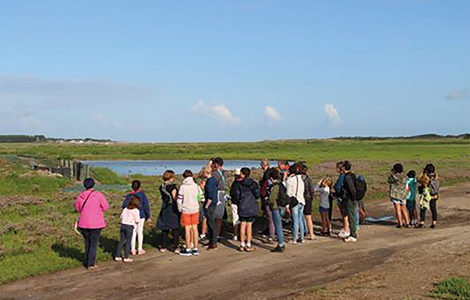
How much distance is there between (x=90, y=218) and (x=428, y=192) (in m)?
9.94

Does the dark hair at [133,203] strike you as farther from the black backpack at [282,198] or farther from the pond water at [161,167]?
the pond water at [161,167]

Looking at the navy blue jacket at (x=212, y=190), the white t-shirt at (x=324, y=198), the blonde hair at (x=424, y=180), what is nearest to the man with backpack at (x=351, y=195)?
the white t-shirt at (x=324, y=198)

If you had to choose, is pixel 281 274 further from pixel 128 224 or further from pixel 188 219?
pixel 128 224

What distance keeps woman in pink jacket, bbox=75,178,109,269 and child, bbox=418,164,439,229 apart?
9439 mm

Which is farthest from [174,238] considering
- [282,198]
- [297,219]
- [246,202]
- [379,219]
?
[379,219]

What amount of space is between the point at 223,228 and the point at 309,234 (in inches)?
103

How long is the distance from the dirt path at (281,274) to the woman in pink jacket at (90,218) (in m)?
0.44

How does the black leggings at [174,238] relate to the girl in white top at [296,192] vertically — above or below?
below

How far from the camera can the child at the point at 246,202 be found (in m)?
11.9

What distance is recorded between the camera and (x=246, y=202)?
1191 cm

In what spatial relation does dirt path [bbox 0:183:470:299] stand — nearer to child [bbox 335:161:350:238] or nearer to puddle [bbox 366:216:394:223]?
child [bbox 335:161:350:238]

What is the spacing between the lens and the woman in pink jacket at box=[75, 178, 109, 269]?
34.2ft

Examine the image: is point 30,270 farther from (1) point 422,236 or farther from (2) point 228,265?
(1) point 422,236

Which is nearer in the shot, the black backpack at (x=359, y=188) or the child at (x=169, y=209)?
the child at (x=169, y=209)
